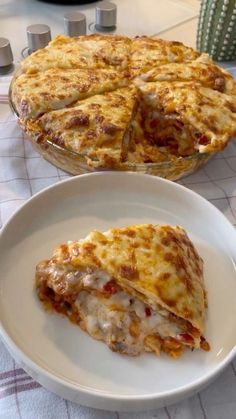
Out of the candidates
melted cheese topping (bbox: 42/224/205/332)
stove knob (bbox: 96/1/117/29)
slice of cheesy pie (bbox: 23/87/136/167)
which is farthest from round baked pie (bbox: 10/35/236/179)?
stove knob (bbox: 96/1/117/29)

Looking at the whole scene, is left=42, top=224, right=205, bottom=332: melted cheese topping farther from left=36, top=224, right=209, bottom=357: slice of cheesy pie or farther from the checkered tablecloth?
the checkered tablecloth

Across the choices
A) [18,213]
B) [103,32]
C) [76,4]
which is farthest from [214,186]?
[76,4]

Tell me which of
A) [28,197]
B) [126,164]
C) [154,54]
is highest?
[154,54]

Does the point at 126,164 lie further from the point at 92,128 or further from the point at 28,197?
the point at 28,197

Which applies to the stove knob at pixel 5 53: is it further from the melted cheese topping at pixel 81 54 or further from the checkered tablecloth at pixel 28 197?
the melted cheese topping at pixel 81 54

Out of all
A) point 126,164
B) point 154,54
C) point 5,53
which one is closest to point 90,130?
point 126,164

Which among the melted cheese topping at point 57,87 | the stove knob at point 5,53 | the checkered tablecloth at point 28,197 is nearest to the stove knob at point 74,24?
the stove knob at point 5,53
